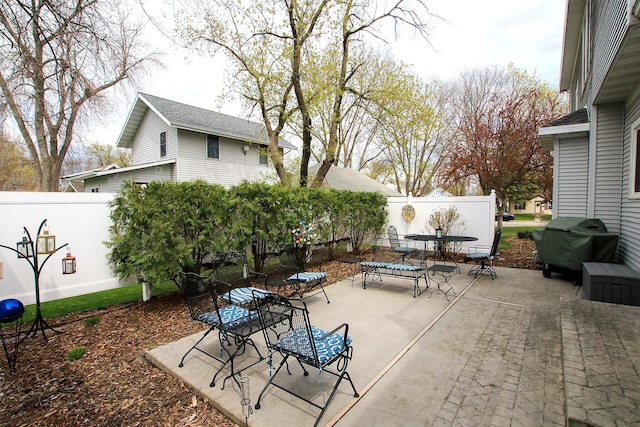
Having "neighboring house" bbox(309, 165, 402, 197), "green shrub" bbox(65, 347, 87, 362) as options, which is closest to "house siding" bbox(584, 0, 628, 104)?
"green shrub" bbox(65, 347, 87, 362)

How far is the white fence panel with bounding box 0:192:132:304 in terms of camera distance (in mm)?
4586

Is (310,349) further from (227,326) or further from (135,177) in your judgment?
(135,177)

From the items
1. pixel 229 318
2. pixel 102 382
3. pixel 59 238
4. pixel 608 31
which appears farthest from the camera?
pixel 59 238

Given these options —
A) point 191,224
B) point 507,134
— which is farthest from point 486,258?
point 507,134

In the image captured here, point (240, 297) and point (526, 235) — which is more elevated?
point (240, 297)

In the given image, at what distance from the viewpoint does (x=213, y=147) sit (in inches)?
585

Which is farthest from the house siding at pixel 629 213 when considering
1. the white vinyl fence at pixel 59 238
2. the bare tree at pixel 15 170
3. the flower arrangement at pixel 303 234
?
the bare tree at pixel 15 170

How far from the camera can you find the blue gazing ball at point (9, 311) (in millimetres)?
3434

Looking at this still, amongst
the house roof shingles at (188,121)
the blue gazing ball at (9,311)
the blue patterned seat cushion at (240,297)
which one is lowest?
the blue patterned seat cushion at (240,297)

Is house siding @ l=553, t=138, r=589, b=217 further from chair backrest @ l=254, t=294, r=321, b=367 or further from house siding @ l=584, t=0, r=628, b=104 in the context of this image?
chair backrest @ l=254, t=294, r=321, b=367

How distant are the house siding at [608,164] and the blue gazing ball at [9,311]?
33.5 feet

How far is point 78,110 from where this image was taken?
10.5 metres

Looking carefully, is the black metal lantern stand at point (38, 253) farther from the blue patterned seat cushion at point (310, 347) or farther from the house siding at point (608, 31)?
the house siding at point (608, 31)

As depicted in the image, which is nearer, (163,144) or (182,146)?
(182,146)
